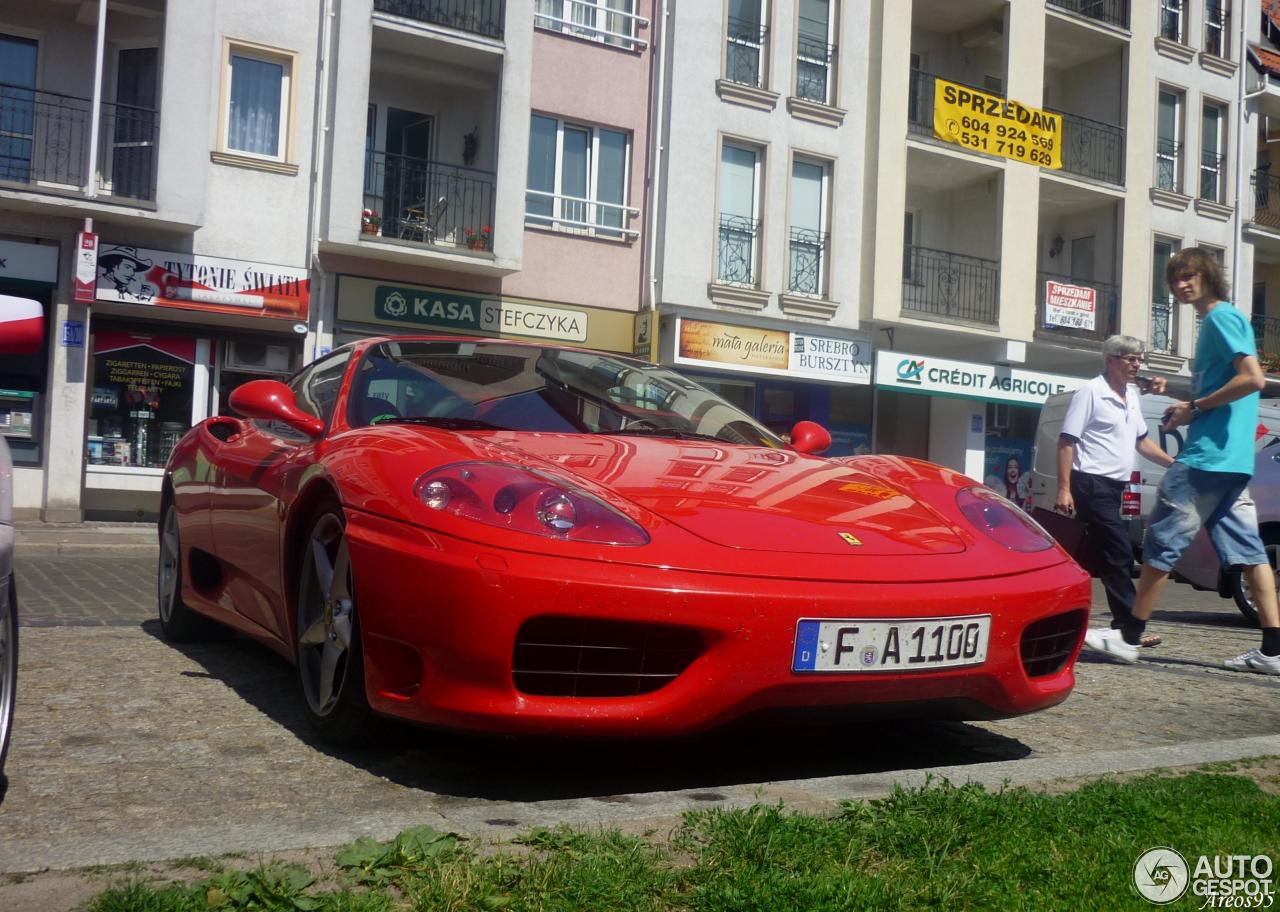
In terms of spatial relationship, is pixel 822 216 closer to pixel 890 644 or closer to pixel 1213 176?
pixel 1213 176

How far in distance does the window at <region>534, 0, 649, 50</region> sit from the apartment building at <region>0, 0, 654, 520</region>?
0.16 feet

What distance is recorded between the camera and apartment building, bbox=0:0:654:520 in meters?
17.0

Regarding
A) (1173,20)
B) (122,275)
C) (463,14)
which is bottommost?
(122,275)

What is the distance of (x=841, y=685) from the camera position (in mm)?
3207

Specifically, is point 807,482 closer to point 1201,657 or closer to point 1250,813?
point 1250,813

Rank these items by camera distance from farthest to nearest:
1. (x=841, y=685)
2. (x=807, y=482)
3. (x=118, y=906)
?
(x=807, y=482), (x=841, y=685), (x=118, y=906)

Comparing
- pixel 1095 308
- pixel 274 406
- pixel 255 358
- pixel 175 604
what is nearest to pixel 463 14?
pixel 255 358

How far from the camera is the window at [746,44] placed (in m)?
21.9

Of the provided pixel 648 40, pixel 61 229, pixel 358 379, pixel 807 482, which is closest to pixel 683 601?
pixel 807 482

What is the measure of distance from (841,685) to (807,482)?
2.79 feet

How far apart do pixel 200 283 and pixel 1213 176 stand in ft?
70.5

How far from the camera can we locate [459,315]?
19.5m

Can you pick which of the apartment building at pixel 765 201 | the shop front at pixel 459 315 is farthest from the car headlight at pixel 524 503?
the apartment building at pixel 765 201

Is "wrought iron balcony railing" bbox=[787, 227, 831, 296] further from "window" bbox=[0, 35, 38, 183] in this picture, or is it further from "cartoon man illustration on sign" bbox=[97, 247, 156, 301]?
"window" bbox=[0, 35, 38, 183]
